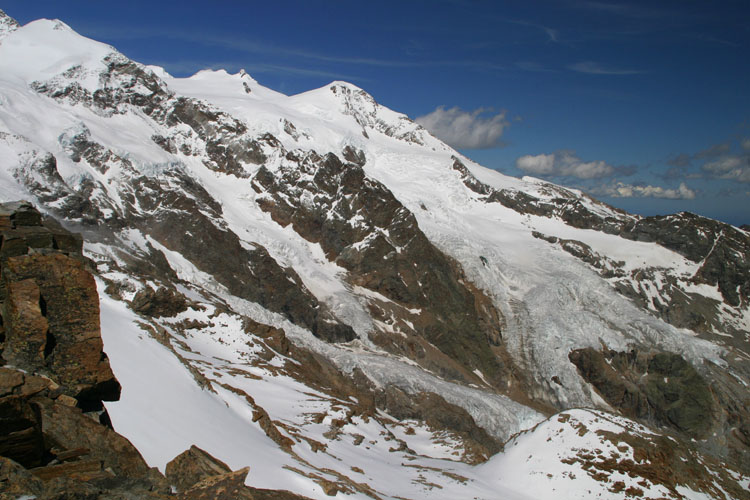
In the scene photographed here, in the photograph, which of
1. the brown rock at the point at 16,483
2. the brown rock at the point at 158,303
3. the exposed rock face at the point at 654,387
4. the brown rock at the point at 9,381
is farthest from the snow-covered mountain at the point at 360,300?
the brown rock at the point at 16,483

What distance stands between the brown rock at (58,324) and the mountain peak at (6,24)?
4029 inches

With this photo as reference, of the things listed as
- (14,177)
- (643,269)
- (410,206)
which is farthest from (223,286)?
(643,269)

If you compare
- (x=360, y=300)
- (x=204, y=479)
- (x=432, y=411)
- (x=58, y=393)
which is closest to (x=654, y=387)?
(x=360, y=300)

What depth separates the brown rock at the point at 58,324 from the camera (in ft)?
29.3

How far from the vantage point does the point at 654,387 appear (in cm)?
8694

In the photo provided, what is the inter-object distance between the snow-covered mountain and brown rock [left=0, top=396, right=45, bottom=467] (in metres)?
4.35

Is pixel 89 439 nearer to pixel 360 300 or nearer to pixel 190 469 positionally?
pixel 190 469

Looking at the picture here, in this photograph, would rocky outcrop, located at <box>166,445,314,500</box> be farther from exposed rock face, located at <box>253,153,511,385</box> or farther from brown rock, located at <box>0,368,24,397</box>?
exposed rock face, located at <box>253,153,511,385</box>

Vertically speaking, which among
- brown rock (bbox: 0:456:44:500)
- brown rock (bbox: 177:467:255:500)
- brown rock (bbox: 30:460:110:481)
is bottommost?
brown rock (bbox: 177:467:255:500)

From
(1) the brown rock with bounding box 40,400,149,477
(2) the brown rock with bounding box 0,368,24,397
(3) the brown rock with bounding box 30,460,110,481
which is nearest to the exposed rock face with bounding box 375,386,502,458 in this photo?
(1) the brown rock with bounding box 40,400,149,477

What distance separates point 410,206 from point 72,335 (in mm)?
103463

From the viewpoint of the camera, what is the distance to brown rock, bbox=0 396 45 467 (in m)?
6.57

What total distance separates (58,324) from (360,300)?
2839 inches

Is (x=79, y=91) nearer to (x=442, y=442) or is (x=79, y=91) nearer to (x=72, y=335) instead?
(x=442, y=442)
